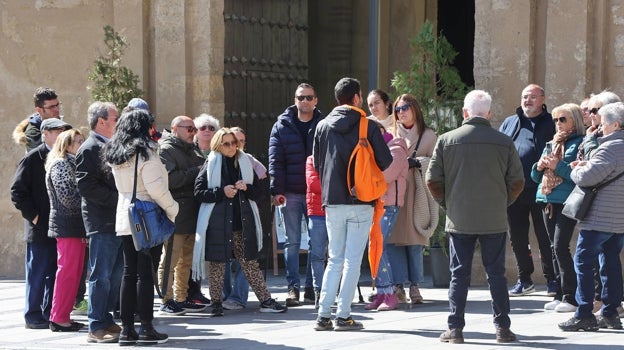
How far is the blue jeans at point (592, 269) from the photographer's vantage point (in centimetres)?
1036

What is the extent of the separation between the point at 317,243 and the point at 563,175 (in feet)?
7.14

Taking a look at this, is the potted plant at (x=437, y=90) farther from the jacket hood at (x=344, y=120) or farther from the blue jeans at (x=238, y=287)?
the jacket hood at (x=344, y=120)

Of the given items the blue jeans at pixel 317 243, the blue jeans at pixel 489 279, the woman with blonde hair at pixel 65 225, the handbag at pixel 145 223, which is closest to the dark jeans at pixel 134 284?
the handbag at pixel 145 223

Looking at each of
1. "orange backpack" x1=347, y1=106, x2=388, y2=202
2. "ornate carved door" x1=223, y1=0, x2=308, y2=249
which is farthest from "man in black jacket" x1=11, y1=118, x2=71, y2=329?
"ornate carved door" x1=223, y1=0, x2=308, y2=249

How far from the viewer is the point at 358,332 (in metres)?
10.5

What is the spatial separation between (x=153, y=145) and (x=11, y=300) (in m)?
3.99

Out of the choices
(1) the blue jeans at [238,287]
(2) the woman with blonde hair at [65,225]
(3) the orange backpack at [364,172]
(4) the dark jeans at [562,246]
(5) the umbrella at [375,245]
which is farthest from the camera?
(1) the blue jeans at [238,287]

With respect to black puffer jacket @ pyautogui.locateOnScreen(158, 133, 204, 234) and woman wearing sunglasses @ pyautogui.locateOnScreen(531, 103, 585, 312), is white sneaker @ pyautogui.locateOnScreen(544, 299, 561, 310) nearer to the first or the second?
woman wearing sunglasses @ pyautogui.locateOnScreen(531, 103, 585, 312)

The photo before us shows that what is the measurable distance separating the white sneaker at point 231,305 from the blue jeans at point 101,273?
6.22 feet

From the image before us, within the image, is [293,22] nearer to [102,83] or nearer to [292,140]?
[102,83]

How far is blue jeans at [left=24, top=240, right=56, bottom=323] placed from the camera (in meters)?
11.4

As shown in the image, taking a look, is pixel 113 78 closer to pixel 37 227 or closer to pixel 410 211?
pixel 37 227

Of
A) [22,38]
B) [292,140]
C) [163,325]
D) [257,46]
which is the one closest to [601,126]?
[292,140]

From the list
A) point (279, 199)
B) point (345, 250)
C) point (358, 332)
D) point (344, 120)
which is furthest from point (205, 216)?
point (358, 332)
